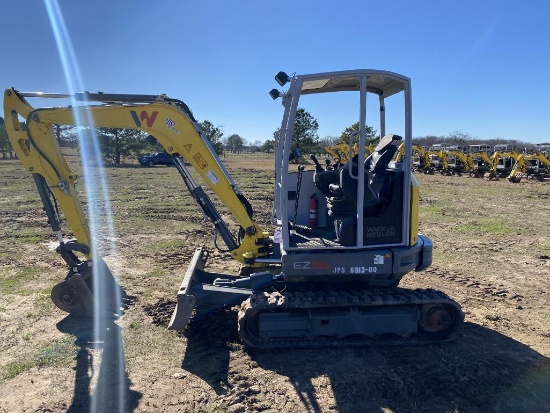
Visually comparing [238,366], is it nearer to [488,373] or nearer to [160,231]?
[488,373]

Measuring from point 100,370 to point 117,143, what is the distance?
151 feet

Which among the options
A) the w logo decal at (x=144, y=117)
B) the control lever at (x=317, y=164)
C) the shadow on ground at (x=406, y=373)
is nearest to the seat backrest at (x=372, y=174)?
the control lever at (x=317, y=164)

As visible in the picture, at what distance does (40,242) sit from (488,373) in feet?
30.9

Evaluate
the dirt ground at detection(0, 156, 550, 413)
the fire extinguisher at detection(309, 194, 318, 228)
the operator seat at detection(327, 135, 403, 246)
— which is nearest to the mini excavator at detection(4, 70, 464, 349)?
the operator seat at detection(327, 135, 403, 246)

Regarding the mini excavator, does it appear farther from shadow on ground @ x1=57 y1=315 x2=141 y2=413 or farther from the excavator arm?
shadow on ground @ x1=57 y1=315 x2=141 y2=413

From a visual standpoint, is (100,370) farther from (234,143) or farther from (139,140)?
(234,143)

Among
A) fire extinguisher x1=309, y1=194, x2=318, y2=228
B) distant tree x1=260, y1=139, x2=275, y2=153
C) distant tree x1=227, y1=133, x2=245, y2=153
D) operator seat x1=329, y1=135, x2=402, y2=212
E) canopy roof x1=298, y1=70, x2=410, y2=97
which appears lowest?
fire extinguisher x1=309, y1=194, x2=318, y2=228

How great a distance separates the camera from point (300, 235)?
5.84 meters

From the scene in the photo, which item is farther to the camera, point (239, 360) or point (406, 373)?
point (239, 360)

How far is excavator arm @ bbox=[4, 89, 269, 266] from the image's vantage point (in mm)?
5543

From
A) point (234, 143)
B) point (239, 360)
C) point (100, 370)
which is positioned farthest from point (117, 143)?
point (234, 143)

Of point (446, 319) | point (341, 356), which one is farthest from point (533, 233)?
point (341, 356)

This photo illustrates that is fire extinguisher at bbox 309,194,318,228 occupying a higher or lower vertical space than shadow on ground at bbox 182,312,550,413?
higher

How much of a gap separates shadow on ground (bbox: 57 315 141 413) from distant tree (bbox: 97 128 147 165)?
43.8 meters
